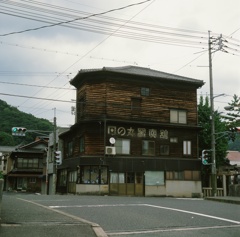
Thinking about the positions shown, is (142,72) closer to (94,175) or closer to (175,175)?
(175,175)

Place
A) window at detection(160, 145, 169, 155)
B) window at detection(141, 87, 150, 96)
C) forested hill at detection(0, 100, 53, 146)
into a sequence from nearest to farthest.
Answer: window at detection(160, 145, 169, 155)
window at detection(141, 87, 150, 96)
forested hill at detection(0, 100, 53, 146)

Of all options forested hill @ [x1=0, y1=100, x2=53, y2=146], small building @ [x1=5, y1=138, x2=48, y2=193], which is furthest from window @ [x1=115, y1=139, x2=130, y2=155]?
small building @ [x1=5, y1=138, x2=48, y2=193]

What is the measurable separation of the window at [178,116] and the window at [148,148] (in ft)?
12.5

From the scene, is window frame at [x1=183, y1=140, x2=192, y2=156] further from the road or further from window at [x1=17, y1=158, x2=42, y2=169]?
window at [x1=17, y1=158, x2=42, y2=169]

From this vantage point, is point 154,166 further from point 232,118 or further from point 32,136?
point 32,136

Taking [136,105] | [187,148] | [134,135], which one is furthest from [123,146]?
[187,148]

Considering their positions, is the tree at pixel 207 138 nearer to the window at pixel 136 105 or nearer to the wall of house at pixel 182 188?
the wall of house at pixel 182 188

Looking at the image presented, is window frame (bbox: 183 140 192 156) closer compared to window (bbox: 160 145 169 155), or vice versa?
window (bbox: 160 145 169 155)

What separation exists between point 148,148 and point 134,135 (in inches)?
85.4

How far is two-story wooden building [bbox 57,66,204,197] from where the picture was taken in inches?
1420

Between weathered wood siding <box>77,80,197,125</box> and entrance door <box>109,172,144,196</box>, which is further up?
weathered wood siding <box>77,80,197,125</box>

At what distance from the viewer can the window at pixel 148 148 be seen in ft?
125

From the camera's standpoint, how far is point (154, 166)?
37812 millimetres

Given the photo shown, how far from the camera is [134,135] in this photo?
37.7 metres
